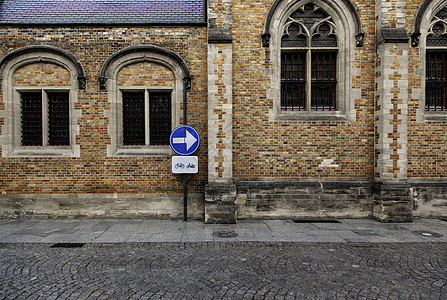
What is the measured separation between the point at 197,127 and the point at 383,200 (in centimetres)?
592

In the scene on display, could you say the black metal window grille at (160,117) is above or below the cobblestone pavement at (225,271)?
above

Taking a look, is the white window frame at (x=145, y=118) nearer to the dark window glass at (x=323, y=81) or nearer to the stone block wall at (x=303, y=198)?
the stone block wall at (x=303, y=198)

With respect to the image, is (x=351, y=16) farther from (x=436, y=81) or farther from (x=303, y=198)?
(x=303, y=198)

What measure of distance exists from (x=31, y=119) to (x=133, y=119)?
3.17m

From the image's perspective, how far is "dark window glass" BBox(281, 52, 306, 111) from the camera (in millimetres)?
8102

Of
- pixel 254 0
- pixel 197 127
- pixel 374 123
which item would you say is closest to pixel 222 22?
pixel 254 0

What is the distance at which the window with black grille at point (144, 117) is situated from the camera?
26.6 ft

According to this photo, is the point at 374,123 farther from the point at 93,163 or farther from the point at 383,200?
the point at 93,163

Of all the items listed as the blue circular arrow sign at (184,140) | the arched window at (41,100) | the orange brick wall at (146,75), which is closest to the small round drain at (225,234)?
the blue circular arrow sign at (184,140)

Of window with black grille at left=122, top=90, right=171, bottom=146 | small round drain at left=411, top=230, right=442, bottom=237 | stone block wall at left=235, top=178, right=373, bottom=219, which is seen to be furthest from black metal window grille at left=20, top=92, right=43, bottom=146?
small round drain at left=411, top=230, right=442, bottom=237

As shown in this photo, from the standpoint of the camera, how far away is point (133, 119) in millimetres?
8156

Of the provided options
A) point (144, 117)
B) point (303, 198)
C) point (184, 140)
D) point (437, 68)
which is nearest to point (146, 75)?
point (144, 117)

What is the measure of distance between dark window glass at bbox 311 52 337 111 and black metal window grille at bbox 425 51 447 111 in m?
2.92

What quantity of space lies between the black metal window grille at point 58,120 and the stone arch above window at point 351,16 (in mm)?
6471
